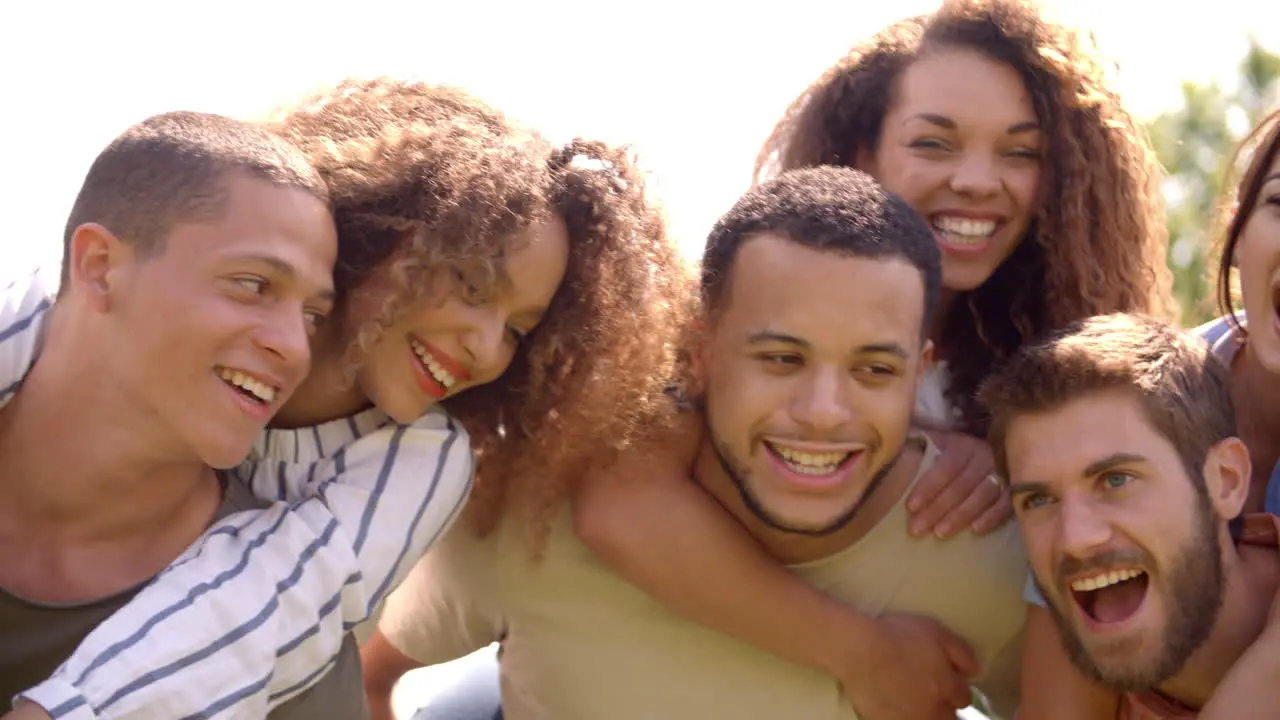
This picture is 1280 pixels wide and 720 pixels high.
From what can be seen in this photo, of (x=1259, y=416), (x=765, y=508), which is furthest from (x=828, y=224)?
(x=1259, y=416)

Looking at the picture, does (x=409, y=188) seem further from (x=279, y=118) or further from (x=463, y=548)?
(x=463, y=548)

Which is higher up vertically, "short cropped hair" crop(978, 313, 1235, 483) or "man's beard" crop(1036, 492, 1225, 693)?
"short cropped hair" crop(978, 313, 1235, 483)

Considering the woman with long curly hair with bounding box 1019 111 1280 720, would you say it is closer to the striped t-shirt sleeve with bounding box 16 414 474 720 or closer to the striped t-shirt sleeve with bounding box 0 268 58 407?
the striped t-shirt sleeve with bounding box 16 414 474 720

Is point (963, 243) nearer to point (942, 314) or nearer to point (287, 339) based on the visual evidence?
point (942, 314)

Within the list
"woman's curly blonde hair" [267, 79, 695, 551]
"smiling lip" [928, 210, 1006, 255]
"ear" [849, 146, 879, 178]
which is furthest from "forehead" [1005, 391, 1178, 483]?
"ear" [849, 146, 879, 178]

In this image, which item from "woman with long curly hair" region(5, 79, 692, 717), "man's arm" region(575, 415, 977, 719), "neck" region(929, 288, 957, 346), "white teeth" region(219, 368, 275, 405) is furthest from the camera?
"neck" region(929, 288, 957, 346)

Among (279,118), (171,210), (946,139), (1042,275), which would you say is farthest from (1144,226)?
(171,210)

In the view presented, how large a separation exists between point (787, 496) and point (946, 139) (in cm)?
144

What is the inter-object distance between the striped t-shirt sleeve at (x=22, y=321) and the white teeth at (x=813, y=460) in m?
1.61

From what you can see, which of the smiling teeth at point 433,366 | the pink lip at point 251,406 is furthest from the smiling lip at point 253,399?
the smiling teeth at point 433,366

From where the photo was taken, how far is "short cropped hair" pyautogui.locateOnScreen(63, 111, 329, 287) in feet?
8.32

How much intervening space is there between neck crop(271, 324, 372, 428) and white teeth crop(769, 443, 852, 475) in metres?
1.00

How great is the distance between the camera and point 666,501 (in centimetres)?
307

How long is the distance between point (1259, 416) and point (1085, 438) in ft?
2.68
